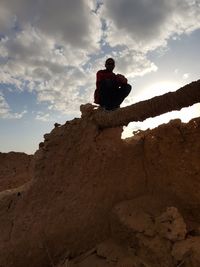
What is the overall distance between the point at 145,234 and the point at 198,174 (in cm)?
103

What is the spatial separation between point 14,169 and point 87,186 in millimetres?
5092

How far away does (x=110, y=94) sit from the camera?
5512mm

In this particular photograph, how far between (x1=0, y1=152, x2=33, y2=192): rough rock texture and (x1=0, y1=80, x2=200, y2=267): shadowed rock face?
170 inches

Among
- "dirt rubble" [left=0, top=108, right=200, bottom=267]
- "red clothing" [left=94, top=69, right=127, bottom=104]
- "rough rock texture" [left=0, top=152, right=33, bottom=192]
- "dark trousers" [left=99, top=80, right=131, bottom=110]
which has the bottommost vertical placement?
"dirt rubble" [left=0, top=108, right=200, bottom=267]

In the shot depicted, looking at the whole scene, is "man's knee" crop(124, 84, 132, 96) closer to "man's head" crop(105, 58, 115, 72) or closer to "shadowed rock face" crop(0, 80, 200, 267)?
"man's head" crop(105, 58, 115, 72)

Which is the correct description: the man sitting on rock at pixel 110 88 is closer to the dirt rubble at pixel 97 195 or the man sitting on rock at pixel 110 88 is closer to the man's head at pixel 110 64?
the man's head at pixel 110 64

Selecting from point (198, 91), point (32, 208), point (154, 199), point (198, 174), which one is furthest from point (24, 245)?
point (198, 91)

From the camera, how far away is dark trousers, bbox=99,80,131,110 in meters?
5.47

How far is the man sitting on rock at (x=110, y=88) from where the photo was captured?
548 centimetres

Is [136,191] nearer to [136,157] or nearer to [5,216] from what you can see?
[136,157]

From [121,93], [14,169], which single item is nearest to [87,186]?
[121,93]

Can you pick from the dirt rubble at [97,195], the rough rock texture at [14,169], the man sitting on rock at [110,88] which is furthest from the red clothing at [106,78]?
the rough rock texture at [14,169]

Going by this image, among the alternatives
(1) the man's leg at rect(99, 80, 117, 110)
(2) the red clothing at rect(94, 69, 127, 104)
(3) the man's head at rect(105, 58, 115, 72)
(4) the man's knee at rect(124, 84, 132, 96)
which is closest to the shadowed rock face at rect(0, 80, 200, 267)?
(1) the man's leg at rect(99, 80, 117, 110)

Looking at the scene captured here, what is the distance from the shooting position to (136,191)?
5.20 metres
